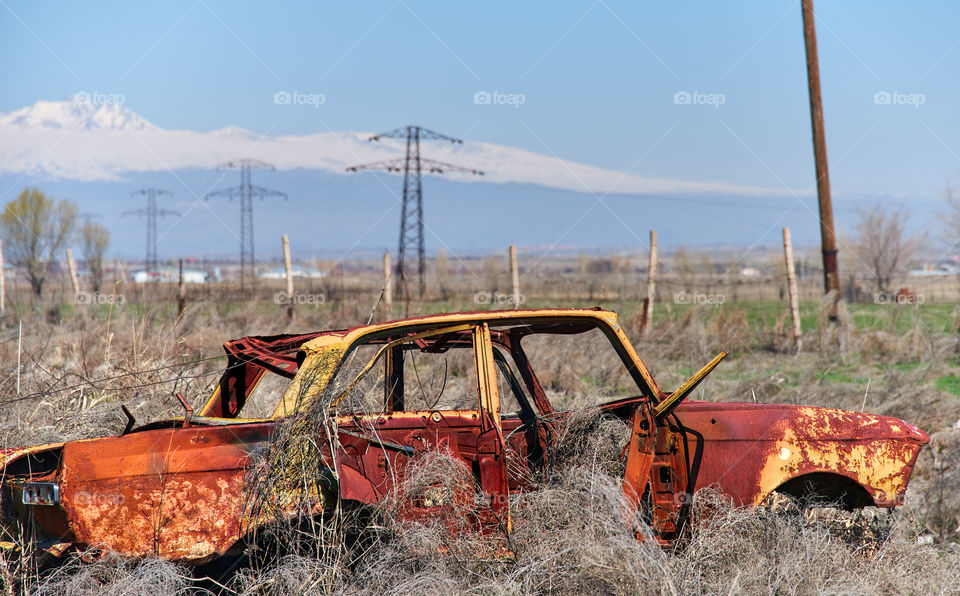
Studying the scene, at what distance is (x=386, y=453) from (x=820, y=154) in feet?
51.8

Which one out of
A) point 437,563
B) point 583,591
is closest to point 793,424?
point 583,591

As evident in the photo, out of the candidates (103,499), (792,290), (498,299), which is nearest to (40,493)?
(103,499)

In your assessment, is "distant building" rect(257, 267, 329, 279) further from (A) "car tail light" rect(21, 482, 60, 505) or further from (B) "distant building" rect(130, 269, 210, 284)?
(A) "car tail light" rect(21, 482, 60, 505)

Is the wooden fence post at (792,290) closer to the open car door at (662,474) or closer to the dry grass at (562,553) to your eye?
the dry grass at (562,553)

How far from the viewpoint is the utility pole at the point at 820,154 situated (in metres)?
16.6

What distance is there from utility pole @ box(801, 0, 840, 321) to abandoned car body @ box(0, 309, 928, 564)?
1315 cm

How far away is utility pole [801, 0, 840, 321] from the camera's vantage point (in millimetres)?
16594

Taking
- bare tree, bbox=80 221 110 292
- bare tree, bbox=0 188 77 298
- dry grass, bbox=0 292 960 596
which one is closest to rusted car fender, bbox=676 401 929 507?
dry grass, bbox=0 292 960 596

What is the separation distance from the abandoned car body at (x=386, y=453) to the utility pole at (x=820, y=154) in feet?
43.1

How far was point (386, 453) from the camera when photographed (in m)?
4.02

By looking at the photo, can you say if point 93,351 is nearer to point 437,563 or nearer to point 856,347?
point 437,563

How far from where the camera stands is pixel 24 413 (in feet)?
21.4

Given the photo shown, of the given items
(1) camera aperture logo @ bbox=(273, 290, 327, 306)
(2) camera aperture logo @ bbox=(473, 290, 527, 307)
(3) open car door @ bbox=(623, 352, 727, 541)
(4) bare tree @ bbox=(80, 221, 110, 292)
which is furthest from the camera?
(4) bare tree @ bbox=(80, 221, 110, 292)

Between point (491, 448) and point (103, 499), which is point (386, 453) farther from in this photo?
point (103, 499)
